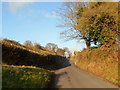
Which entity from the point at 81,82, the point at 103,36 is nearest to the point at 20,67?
the point at 81,82

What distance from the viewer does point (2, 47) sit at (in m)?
14.6

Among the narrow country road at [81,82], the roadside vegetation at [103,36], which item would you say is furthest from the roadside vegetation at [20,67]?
the roadside vegetation at [103,36]

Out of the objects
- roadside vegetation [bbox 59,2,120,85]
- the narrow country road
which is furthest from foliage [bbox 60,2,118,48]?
the narrow country road

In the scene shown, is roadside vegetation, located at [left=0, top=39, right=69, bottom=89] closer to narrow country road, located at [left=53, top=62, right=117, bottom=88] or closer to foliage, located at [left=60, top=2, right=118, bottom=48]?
narrow country road, located at [left=53, top=62, right=117, bottom=88]

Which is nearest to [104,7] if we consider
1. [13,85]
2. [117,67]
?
[117,67]

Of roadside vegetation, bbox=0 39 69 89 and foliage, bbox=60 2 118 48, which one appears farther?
foliage, bbox=60 2 118 48

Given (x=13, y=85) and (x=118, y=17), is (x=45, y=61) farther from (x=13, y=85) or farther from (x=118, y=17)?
(x=13, y=85)

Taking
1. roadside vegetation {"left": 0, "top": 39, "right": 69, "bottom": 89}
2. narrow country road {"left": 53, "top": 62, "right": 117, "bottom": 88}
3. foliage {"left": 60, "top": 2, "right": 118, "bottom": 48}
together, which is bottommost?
narrow country road {"left": 53, "top": 62, "right": 117, "bottom": 88}

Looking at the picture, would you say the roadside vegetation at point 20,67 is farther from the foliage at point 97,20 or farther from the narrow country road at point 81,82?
the foliage at point 97,20

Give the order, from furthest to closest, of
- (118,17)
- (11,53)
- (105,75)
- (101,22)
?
(101,22) → (11,53) → (118,17) → (105,75)

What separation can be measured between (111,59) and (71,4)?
53.2 feet

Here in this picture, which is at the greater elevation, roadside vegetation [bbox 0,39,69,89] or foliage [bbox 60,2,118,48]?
foliage [bbox 60,2,118,48]

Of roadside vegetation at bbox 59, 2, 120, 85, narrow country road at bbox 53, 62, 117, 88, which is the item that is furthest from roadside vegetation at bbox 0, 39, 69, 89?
roadside vegetation at bbox 59, 2, 120, 85

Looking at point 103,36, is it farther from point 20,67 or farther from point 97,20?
point 20,67
